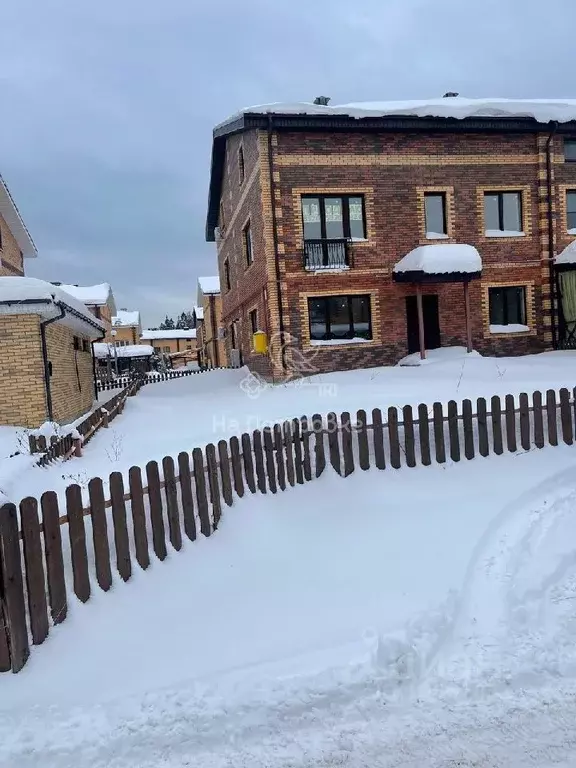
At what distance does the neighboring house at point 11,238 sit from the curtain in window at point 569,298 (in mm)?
18537

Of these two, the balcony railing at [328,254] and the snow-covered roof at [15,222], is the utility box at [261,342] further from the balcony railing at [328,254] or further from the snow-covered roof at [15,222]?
the snow-covered roof at [15,222]

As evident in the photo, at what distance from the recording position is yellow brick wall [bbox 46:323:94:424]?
1091 centimetres

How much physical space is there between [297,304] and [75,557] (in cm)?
1216

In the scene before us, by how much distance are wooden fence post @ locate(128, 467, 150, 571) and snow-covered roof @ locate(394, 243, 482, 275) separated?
11990 millimetres

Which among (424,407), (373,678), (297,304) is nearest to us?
(373,678)

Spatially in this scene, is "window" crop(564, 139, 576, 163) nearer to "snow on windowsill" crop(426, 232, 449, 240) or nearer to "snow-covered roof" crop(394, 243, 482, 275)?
"snow on windowsill" crop(426, 232, 449, 240)

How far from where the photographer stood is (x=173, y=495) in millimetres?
4590

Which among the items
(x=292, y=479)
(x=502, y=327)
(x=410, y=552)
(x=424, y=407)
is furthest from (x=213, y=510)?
(x=502, y=327)

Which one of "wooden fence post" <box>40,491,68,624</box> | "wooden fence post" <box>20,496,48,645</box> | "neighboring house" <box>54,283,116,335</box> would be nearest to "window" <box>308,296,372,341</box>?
"wooden fence post" <box>40,491,68,624</box>

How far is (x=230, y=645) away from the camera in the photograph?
3592 mm

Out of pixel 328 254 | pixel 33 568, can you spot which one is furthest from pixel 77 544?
pixel 328 254

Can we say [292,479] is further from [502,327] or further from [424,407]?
[502,327]

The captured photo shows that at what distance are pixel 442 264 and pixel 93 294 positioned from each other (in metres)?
36.9

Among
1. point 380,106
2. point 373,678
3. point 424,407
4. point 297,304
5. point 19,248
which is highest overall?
point 380,106
